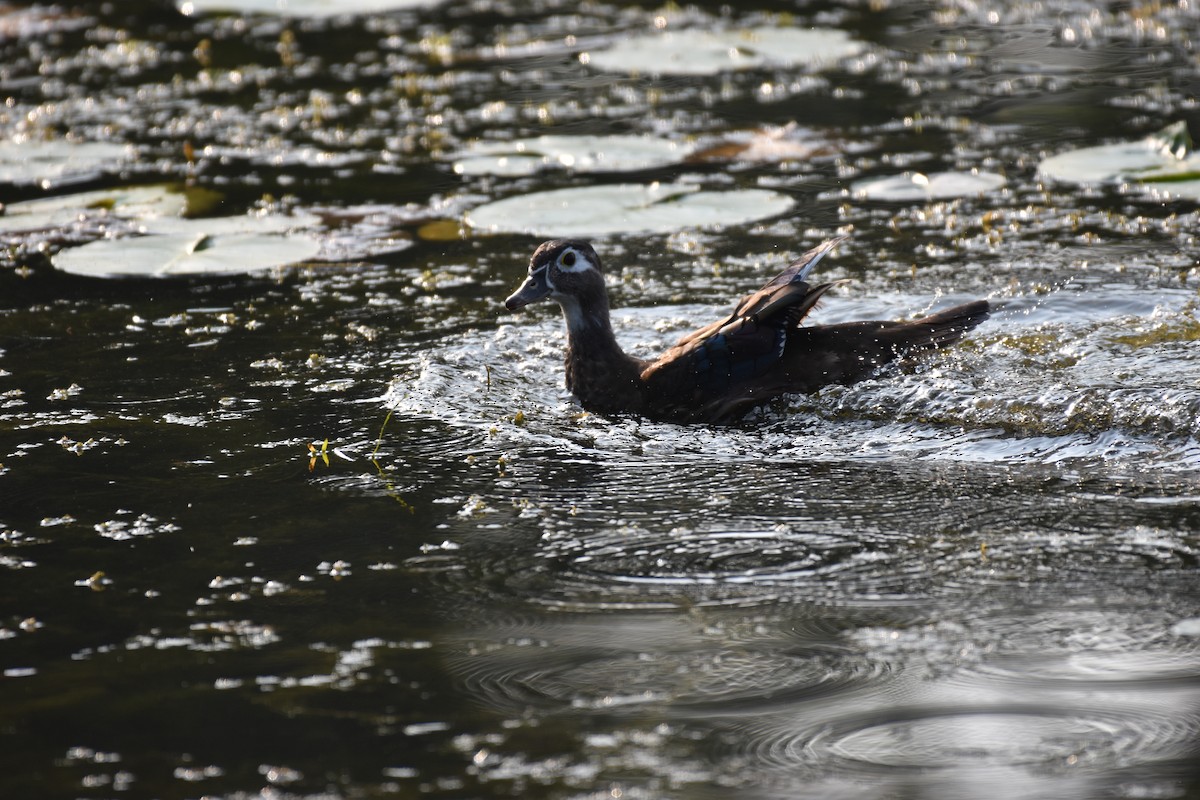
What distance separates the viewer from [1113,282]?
764 cm

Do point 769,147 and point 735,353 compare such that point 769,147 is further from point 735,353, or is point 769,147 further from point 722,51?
point 735,353

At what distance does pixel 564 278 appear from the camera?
6.89 meters

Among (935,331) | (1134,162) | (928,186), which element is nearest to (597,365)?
(935,331)

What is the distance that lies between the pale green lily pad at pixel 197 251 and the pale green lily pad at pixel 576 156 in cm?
187

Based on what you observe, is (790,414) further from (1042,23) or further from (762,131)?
(1042,23)

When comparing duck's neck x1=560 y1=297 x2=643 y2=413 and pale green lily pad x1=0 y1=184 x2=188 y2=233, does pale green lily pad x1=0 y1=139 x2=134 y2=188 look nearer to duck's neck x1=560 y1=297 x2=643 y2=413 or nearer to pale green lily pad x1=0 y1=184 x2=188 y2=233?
pale green lily pad x1=0 y1=184 x2=188 y2=233

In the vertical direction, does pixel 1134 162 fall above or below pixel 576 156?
below

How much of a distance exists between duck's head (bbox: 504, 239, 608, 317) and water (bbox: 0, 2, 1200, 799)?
0.45 m

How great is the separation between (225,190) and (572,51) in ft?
17.2

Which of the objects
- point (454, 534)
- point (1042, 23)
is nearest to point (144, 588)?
point (454, 534)

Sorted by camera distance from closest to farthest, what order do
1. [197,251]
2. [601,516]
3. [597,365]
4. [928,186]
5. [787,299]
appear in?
Answer: [601,516] < [787,299] < [597,365] < [197,251] < [928,186]

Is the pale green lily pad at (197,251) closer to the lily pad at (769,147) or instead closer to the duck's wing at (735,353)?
the duck's wing at (735,353)

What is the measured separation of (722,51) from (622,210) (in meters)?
5.14

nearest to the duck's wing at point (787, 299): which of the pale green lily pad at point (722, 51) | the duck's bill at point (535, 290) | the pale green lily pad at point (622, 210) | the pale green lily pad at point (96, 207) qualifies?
the duck's bill at point (535, 290)
